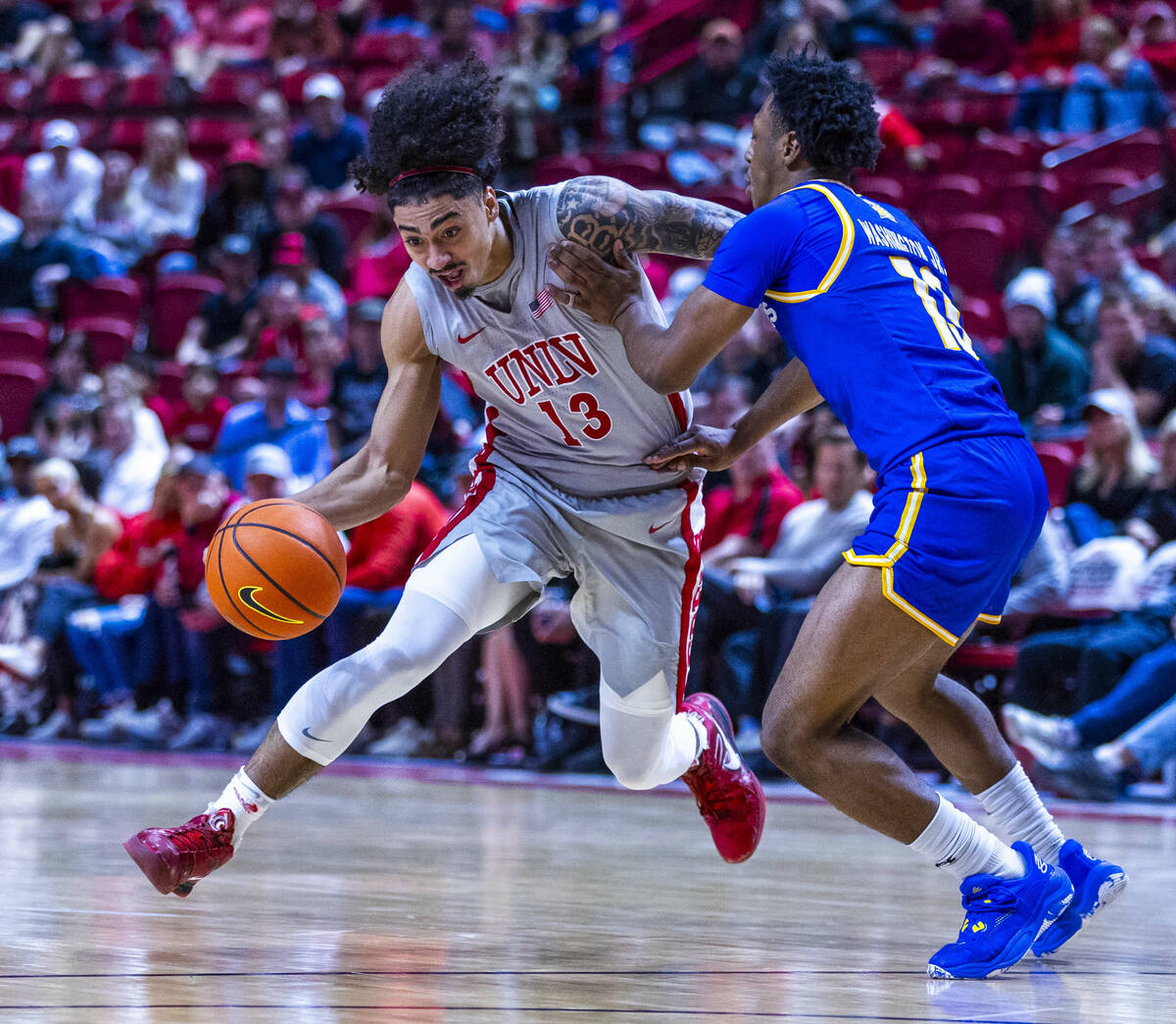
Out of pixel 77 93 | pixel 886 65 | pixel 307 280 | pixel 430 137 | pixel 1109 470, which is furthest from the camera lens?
pixel 77 93

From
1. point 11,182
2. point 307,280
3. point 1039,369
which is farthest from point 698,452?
point 11,182

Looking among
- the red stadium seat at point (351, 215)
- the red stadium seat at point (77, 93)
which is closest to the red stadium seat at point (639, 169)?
the red stadium seat at point (351, 215)

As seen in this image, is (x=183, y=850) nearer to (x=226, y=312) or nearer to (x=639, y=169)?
(x=226, y=312)

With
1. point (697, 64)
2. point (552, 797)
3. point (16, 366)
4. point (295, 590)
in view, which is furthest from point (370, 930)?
point (697, 64)

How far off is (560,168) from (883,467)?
9.51 meters

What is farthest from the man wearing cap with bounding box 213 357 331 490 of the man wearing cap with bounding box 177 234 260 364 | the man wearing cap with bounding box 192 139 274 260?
the man wearing cap with bounding box 192 139 274 260

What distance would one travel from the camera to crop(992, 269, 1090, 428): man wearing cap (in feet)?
30.2

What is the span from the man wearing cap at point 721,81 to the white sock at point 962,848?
32.0 ft

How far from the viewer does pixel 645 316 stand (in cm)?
385

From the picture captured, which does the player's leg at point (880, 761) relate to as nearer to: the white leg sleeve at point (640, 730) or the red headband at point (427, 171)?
the white leg sleeve at point (640, 730)

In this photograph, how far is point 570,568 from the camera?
436cm

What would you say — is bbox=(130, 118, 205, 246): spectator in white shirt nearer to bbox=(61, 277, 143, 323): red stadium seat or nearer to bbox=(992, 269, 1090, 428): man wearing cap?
bbox=(61, 277, 143, 323): red stadium seat

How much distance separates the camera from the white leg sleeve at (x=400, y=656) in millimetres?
3818

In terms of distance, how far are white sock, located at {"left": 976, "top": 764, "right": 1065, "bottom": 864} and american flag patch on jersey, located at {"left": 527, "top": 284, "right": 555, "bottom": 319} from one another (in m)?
1.51
